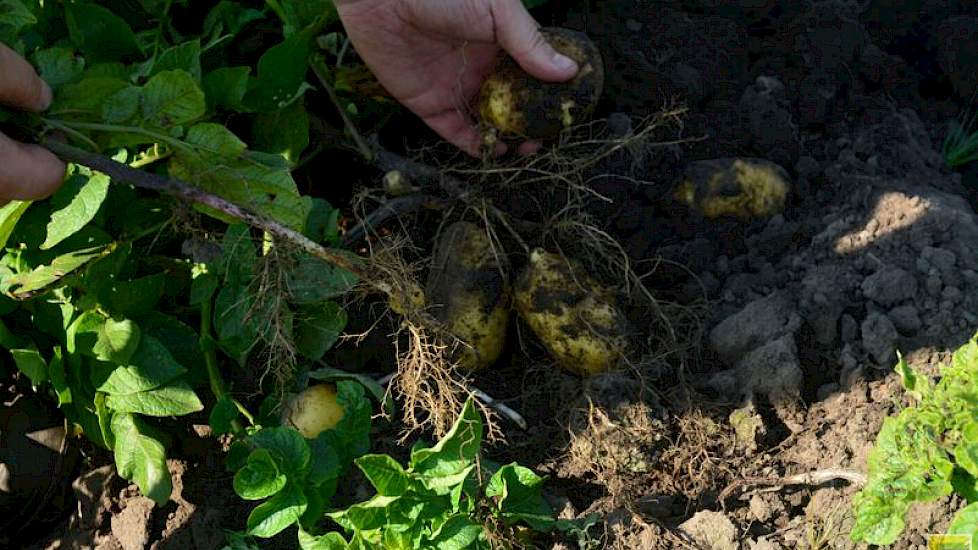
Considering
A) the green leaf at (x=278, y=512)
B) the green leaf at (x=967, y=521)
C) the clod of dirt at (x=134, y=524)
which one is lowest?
the clod of dirt at (x=134, y=524)

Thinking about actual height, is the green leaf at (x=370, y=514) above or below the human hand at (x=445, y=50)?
below

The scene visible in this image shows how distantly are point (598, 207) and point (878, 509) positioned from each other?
3.18 ft

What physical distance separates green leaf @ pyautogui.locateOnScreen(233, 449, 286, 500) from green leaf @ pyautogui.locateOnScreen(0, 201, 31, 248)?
1.90 feet

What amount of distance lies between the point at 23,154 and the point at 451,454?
82 centimetres

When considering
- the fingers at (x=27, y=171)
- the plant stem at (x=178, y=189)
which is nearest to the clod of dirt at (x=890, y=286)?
the plant stem at (x=178, y=189)

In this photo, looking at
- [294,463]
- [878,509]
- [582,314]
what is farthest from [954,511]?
[294,463]

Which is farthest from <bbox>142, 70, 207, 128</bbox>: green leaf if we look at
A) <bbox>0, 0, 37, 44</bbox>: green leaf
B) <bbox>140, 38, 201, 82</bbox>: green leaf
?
<bbox>0, 0, 37, 44</bbox>: green leaf

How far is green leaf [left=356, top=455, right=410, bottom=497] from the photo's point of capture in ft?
5.15

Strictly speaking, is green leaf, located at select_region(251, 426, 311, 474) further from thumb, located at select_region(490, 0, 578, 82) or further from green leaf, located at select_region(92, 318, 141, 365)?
thumb, located at select_region(490, 0, 578, 82)

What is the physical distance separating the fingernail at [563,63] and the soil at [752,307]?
26cm

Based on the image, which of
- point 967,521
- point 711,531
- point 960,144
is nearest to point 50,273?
point 711,531

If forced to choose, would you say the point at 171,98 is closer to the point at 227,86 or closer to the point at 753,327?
the point at 227,86

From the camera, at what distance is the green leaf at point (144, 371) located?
1.80m

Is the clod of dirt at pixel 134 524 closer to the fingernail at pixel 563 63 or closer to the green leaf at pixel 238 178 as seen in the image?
the green leaf at pixel 238 178
